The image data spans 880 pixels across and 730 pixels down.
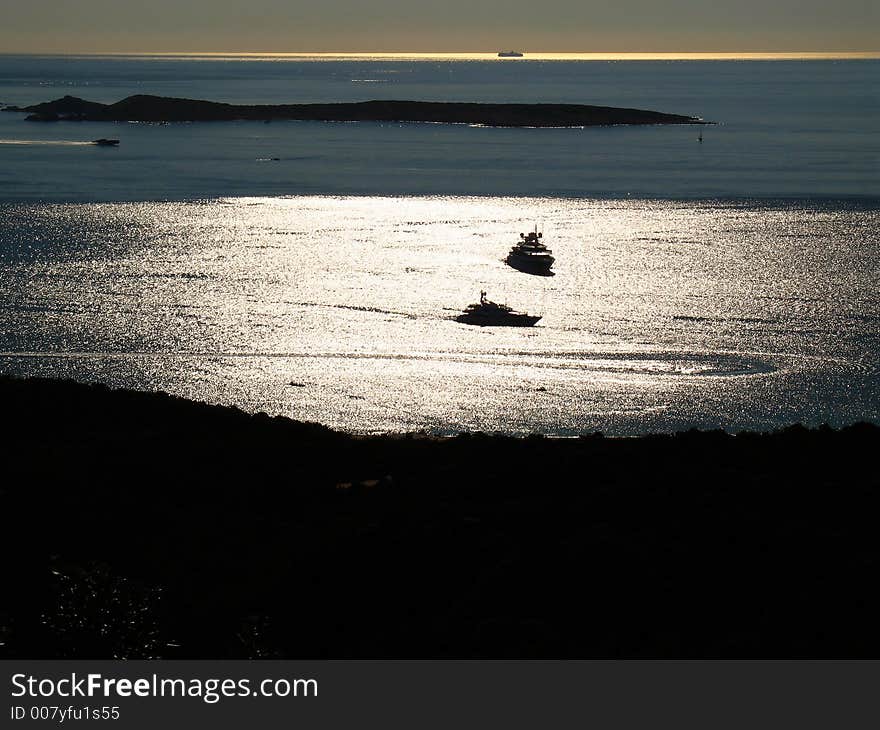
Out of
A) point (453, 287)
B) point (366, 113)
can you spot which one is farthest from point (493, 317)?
point (366, 113)

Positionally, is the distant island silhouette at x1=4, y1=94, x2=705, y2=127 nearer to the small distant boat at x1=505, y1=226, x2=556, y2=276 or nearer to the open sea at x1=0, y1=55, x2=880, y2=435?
the open sea at x1=0, y1=55, x2=880, y2=435

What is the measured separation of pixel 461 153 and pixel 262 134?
27491mm

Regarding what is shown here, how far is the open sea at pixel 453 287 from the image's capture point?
35.3m

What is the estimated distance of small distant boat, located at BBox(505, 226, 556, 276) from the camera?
174ft

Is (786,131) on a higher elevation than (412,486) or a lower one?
higher

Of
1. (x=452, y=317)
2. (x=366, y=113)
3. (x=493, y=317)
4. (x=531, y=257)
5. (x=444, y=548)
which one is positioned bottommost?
(x=452, y=317)

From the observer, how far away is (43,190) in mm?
78250

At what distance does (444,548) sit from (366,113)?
13180 centimetres

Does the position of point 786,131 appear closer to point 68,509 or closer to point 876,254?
point 876,254

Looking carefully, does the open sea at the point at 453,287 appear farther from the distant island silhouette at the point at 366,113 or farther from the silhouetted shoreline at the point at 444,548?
the distant island silhouette at the point at 366,113

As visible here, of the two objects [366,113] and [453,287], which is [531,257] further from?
[366,113]

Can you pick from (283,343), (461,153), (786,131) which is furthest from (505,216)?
(786,131)

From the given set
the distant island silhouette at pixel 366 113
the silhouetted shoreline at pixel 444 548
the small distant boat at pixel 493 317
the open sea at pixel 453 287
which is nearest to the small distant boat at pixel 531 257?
the open sea at pixel 453 287

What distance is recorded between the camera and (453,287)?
160ft
